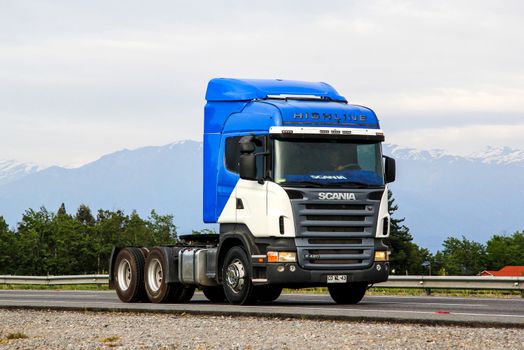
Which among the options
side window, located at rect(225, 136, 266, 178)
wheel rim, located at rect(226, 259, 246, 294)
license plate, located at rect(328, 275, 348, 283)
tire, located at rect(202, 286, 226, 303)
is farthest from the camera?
tire, located at rect(202, 286, 226, 303)

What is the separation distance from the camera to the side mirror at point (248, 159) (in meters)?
18.8

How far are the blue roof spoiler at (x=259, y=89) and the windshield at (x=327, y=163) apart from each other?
5.50ft

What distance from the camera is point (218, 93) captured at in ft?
68.2

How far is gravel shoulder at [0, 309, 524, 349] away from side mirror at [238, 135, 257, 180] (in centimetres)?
283

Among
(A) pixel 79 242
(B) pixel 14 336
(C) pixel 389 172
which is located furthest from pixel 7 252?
(B) pixel 14 336

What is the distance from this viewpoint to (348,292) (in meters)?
20.8

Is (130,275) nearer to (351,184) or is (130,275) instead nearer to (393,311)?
(351,184)

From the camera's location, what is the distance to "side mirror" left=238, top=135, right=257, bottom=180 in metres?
18.8

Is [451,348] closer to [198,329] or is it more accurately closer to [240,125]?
[198,329]

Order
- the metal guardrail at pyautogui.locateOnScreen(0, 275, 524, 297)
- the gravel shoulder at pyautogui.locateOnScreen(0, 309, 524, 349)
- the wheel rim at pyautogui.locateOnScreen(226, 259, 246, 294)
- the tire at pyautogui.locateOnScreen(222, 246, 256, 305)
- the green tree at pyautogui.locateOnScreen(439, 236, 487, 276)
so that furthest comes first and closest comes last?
the green tree at pyautogui.locateOnScreen(439, 236, 487, 276)
the metal guardrail at pyautogui.locateOnScreen(0, 275, 524, 297)
the wheel rim at pyautogui.locateOnScreen(226, 259, 246, 294)
the tire at pyautogui.locateOnScreen(222, 246, 256, 305)
the gravel shoulder at pyautogui.locateOnScreen(0, 309, 524, 349)

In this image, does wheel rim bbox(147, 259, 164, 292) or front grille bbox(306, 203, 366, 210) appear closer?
front grille bbox(306, 203, 366, 210)

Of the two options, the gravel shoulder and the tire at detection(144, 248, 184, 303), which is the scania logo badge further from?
the tire at detection(144, 248, 184, 303)

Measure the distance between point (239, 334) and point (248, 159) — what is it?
536 cm

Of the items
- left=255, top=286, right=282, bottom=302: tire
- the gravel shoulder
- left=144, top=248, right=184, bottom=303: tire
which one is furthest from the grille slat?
left=144, top=248, right=184, bottom=303: tire
